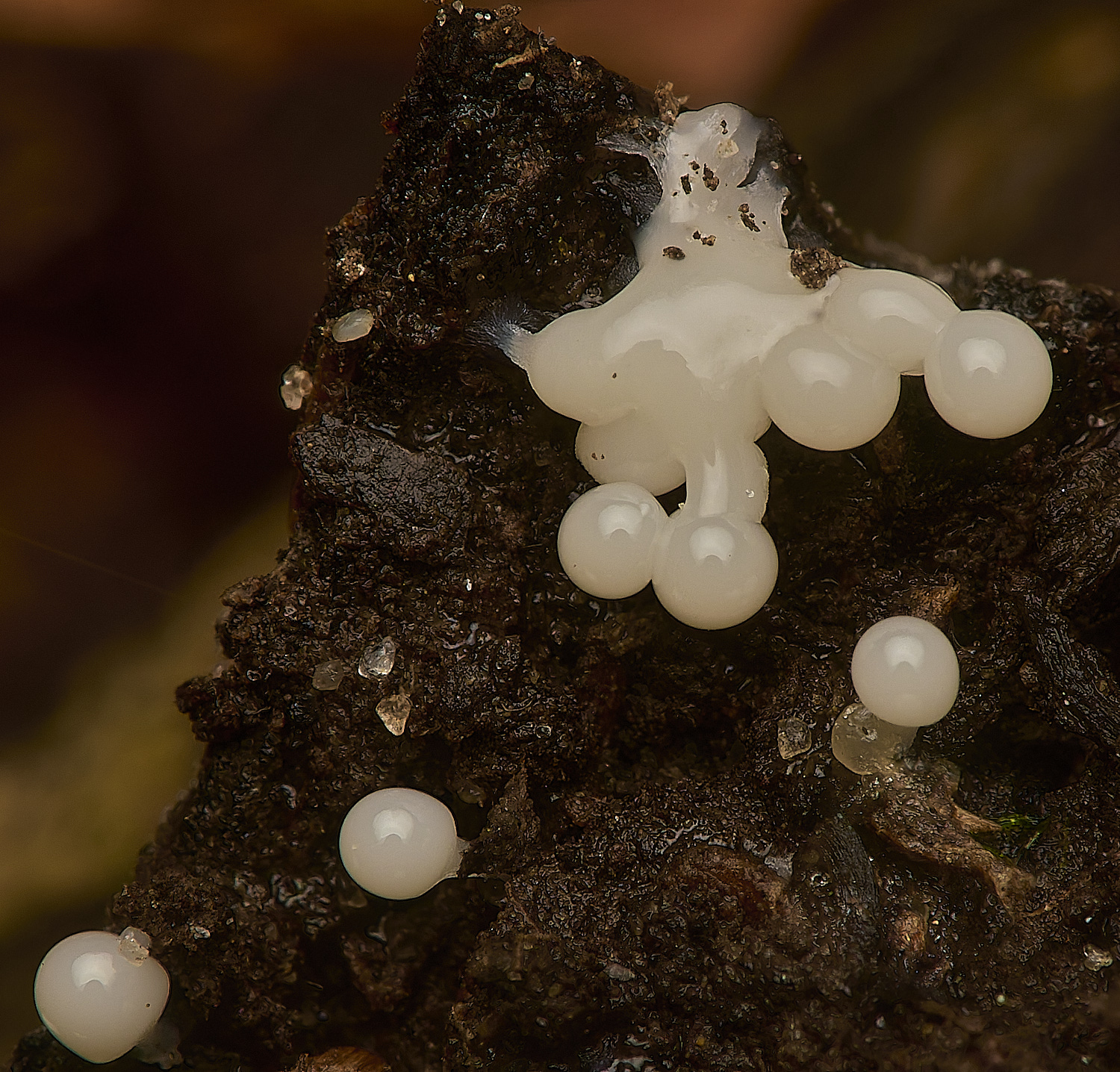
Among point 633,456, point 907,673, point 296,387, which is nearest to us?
point 907,673

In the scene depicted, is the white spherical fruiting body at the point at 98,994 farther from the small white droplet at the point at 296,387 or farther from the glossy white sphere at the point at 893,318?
the glossy white sphere at the point at 893,318

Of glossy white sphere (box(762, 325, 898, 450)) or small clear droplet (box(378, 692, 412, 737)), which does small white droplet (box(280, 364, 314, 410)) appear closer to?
small clear droplet (box(378, 692, 412, 737))

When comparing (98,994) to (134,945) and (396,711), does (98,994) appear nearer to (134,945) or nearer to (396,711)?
(134,945)

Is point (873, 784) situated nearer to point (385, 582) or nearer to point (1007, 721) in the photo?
point (1007, 721)

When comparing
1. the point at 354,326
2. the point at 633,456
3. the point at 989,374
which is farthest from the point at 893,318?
the point at 354,326

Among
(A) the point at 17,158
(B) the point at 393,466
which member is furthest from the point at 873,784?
(A) the point at 17,158

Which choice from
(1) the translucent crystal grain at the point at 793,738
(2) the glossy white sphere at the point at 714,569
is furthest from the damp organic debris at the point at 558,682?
(2) the glossy white sphere at the point at 714,569

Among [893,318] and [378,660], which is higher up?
[893,318]
